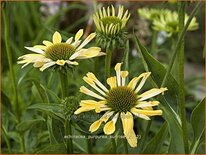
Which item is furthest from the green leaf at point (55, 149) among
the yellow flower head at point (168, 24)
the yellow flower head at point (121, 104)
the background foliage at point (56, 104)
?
the yellow flower head at point (168, 24)

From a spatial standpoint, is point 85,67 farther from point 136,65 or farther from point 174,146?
point 174,146

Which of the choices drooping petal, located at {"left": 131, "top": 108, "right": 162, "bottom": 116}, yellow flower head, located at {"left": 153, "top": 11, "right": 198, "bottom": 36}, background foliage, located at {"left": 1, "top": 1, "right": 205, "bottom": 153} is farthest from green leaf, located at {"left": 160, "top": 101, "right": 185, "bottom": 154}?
yellow flower head, located at {"left": 153, "top": 11, "right": 198, "bottom": 36}

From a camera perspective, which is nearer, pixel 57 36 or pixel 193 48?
pixel 57 36

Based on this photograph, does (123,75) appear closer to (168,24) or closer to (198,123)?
(198,123)

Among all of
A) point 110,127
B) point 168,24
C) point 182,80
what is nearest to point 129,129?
point 110,127

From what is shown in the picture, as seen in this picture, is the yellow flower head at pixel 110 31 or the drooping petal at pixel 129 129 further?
the yellow flower head at pixel 110 31

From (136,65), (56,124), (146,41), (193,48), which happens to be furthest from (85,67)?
(193,48)

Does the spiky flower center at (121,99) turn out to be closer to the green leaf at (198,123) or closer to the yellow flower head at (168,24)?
the green leaf at (198,123)
